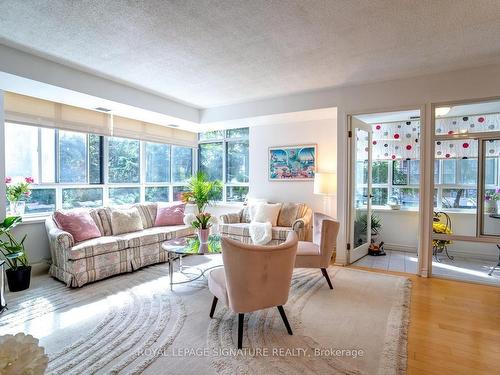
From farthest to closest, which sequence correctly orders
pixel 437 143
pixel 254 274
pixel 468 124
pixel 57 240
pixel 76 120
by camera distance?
pixel 76 120
pixel 437 143
pixel 468 124
pixel 57 240
pixel 254 274

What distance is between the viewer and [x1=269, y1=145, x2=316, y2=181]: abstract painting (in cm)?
532

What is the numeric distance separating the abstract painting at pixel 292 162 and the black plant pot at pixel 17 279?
4.13 m

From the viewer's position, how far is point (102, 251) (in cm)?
354

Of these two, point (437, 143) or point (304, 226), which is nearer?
point (437, 143)

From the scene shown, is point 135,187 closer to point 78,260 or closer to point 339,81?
point 78,260

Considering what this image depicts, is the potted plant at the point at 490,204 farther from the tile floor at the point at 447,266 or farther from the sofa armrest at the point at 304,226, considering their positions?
the sofa armrest at the point at 304,226

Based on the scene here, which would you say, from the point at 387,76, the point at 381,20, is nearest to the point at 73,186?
the point at 381,20

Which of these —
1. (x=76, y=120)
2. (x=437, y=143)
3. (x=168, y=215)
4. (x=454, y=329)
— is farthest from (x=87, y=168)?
(x=437, y=143)

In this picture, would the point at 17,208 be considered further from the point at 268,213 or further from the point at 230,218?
the point at 268,213

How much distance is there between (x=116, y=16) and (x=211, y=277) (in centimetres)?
238

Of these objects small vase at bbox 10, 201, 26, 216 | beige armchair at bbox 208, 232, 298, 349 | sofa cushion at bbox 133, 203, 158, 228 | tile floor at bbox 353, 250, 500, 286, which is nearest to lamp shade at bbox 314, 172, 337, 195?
tile floor at bbox 353, 250, 500, 286

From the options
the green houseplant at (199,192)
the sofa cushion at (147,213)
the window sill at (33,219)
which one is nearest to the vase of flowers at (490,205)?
the green houseplant at (199,192)

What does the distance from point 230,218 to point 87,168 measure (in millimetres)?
2581

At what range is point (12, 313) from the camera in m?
2.66
